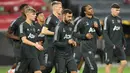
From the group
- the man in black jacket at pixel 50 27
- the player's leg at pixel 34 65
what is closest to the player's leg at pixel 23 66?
the player's leg at pixel 34 65

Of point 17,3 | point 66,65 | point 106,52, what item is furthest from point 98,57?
point 66,65

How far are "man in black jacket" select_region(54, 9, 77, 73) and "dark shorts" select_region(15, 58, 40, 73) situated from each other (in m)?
0.67

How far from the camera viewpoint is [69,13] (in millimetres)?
16719

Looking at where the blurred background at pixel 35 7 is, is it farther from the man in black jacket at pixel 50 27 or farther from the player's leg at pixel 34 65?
the player's leg at pixel 34 65

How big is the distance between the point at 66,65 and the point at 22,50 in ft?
3.96

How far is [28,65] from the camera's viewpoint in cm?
1659

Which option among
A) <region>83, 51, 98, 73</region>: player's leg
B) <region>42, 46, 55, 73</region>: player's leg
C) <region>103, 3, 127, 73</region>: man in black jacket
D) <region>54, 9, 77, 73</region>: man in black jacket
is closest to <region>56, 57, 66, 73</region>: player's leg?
<region>54, 9, 77, 73</region>: man in black jacket

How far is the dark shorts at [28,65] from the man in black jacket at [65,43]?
0.67 meters

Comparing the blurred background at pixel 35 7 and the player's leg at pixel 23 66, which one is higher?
the player's leg at pixel 23 66

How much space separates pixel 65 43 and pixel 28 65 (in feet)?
3.56

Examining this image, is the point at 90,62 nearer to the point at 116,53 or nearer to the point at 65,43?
the point at 65,43

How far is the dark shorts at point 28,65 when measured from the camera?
16484 millimetres

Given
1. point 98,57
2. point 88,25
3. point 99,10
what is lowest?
point 98,57

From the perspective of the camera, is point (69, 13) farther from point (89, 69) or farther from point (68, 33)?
point (89, 69)
